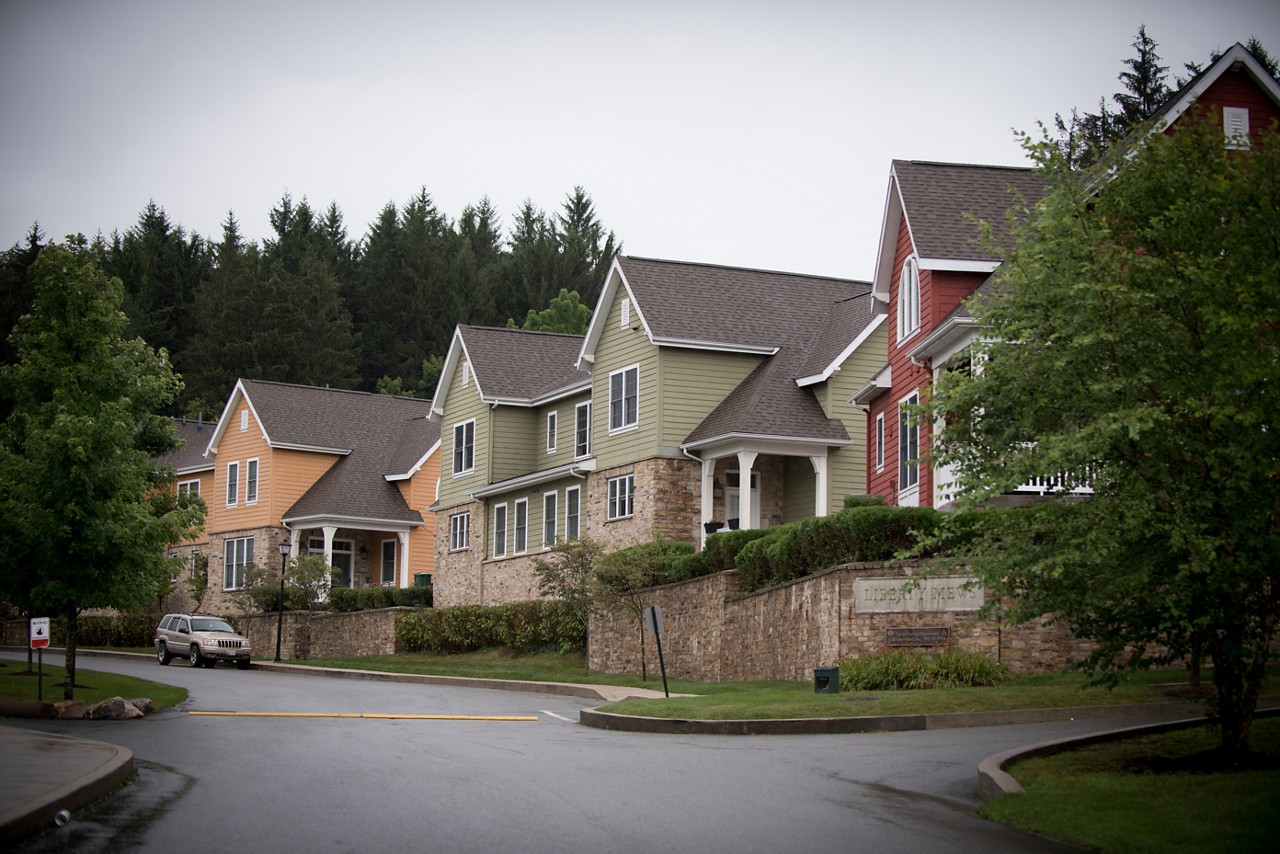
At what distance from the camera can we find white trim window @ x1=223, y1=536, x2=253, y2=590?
58000 mm

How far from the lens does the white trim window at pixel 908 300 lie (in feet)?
104

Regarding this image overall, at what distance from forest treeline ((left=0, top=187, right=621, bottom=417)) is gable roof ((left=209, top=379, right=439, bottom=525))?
685 inches

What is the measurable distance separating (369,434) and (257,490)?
5070 millimetres

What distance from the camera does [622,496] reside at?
41.2 meters

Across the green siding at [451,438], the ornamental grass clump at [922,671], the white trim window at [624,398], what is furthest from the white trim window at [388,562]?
the ornamental grass clump at [922,671]

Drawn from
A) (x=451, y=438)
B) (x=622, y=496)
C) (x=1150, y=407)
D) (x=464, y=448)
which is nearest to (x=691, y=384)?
(x=622, y=496)

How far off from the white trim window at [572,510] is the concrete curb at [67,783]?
26.7 m

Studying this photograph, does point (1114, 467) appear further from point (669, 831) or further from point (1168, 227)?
point (669, 831)

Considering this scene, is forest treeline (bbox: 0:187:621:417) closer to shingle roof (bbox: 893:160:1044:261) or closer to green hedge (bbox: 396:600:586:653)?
green hedge (bbox: 396:600:586:653)

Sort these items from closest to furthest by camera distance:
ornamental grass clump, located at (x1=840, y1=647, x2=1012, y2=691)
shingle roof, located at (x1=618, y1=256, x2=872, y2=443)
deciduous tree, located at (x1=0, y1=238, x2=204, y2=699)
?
ornamental grass clump, located at (x1=840, y1=647, x2=1012, y2=691) < deciduous tree, located at (x1=0, y1=238, x2=204, y2=699) < shingle roof, located at (x1=618, y1=256, x2=872, y2=443)

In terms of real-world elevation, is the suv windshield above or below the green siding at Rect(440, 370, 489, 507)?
below

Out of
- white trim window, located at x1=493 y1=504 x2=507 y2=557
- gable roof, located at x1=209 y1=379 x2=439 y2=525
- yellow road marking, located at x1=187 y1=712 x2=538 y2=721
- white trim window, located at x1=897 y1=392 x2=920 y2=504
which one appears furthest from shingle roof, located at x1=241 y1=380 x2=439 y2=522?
yellow road marking, located at x1=187 y1=712 x2=538 y2=721

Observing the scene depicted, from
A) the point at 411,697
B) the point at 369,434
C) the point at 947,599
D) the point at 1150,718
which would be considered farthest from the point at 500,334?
the point at 1150,718

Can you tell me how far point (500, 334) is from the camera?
50.9m
